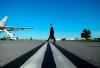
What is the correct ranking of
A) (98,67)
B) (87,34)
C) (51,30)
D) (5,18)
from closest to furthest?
1. (98,67)
2. (51,30)
3. (5,18)
4. (87,34)

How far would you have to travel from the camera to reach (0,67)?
4.06 m

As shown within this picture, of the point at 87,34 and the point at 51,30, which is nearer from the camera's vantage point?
the point at 51,30

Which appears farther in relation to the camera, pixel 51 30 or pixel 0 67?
pixel 51 30

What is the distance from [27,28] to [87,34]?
95849 mm

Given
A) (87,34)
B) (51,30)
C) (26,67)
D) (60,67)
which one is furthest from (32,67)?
(87,34)

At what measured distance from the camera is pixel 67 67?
12.1 feet

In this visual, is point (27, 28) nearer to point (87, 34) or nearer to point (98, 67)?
point (98, 67)

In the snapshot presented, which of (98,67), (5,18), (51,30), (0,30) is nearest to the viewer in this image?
(98,67)

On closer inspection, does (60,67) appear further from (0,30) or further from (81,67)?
(0,30)

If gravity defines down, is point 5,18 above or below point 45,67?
above

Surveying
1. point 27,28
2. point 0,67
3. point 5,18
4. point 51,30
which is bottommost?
point 0,67

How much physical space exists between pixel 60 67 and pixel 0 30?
63.2m

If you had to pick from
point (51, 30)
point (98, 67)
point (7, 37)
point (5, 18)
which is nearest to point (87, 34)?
point (5, 18)

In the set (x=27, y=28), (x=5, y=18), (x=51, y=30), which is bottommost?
(x=51, y=30)
